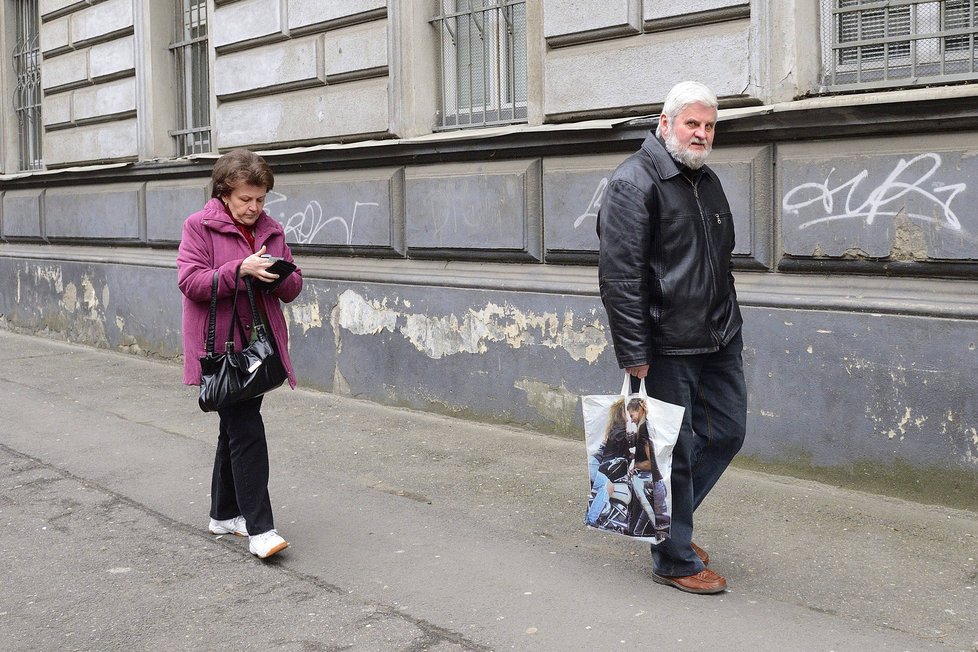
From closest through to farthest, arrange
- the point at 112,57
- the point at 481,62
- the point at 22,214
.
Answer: the point at 481,62 < the point at 112,57 < the point at 22,214

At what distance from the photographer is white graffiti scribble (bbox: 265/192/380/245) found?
8.12 meters

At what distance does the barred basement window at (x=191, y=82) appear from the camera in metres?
10.4

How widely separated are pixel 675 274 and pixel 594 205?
8.23 ft

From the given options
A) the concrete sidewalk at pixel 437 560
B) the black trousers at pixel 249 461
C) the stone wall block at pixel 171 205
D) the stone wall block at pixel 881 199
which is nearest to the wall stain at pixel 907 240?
the stone wall block at pixel 881 199

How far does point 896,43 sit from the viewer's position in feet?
18.0

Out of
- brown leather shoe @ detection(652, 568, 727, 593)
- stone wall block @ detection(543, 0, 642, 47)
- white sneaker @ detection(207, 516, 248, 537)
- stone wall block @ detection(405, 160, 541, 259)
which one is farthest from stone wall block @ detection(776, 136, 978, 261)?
white sneaker @ detection(207, 516, 248, 537)

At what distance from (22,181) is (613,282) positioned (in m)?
10.4

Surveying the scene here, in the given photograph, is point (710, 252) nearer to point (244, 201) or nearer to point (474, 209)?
point (244, 201)

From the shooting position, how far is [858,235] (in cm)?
530

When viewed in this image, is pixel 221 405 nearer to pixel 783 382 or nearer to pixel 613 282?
pixel 613 282

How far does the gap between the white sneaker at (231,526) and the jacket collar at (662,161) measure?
2.28 metres

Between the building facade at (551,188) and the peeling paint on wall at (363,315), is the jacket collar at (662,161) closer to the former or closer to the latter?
the building facade at (551,188)

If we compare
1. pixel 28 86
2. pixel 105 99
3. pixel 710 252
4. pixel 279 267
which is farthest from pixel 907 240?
pixel 28 86

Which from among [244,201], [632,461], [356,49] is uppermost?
[356,49]
